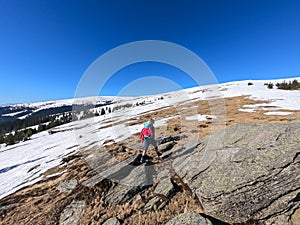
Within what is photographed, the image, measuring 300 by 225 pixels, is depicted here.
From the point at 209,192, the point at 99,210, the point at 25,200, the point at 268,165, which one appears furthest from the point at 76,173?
the point at 268,165

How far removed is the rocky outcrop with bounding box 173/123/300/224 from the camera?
6012mm

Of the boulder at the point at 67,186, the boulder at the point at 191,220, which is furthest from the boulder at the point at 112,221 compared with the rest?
the boulder at the point at 67,186

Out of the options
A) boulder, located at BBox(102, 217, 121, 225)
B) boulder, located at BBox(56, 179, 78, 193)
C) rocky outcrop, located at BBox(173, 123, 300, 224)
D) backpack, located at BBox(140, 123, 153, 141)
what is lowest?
boulder, located at BBox(102, 217, 121, 225)

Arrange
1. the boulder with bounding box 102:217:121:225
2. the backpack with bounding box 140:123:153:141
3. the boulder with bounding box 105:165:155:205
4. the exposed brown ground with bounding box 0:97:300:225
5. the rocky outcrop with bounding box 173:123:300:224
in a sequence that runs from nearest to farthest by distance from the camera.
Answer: the rocky outcrop with bounding box 173:123:300:224 → the boulder with bounding box 102:217:121:225 → the exposed brown ground with bounding box 0:97:300:225 → the boulder with bounding box 105:165:155:205 → the backpack with bounding box 140:123:153:141

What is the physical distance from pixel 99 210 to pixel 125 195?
1.22 metres

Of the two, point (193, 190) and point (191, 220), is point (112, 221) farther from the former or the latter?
point (193, 190)

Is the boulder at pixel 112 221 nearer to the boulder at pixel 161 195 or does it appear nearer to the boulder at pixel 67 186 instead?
the boulder at pixel 161 195

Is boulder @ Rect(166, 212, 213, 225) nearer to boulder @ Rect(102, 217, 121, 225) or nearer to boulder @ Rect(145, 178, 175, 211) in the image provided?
boulder @ Rect(145, 178, 175, 211)

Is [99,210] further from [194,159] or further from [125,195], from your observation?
[194,159]

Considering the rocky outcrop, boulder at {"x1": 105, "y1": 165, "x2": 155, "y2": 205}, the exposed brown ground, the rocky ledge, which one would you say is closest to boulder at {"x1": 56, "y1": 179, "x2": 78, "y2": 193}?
the rocky ledge

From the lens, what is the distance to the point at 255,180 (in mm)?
6203

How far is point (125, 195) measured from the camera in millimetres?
8531

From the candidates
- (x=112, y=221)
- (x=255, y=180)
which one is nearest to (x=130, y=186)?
(x=112, y=221)

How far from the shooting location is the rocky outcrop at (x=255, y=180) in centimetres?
601
